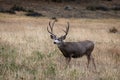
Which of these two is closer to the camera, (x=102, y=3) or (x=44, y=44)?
(x=44, y=44)

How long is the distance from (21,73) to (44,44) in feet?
28.1

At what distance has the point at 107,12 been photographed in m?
66.4

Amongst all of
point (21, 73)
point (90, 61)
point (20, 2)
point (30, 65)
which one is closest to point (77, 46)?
point (90, 61)

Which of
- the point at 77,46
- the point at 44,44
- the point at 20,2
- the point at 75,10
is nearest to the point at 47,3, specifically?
the point at 20,2

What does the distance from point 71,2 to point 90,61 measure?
64.0 m

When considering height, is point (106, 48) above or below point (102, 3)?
above

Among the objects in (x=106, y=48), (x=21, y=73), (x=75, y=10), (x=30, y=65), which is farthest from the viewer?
(x=75, y=10)

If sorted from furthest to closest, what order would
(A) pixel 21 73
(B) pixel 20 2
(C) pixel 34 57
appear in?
1. (B) pixel 20 2
2. (C) pixel 34 57
3. (A) pixel 21 73

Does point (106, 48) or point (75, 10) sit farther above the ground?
point (106, 48)

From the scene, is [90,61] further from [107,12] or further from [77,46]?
[107,12]

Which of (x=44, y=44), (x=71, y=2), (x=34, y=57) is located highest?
(x=34, y=57)

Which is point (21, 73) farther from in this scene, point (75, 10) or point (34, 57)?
point (75, 10)

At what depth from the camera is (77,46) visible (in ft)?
46.4

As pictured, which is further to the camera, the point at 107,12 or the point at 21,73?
the point at 107,12
